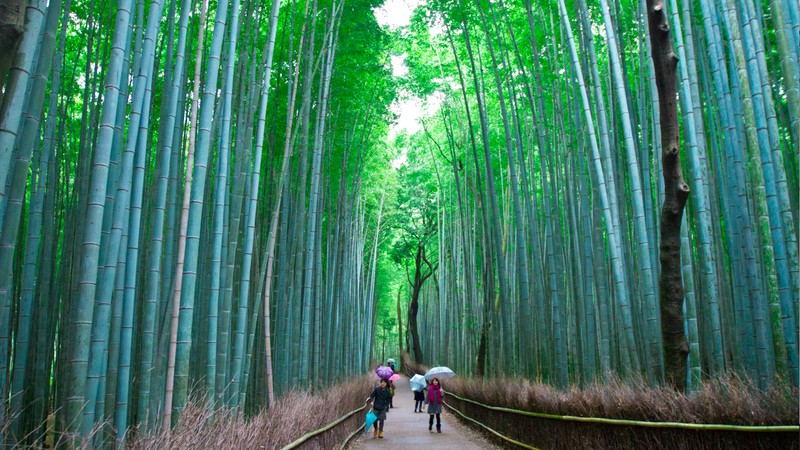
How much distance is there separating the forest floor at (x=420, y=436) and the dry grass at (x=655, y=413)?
2.91 feet

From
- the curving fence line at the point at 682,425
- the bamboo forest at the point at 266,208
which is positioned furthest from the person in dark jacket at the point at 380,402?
the curving fence line at the point at 682,425

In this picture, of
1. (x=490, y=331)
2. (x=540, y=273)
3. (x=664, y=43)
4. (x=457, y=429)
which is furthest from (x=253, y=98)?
(x=490, y=331)

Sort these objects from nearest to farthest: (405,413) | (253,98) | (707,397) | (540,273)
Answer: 1. (707,397)
2. (253,98)
3. (540,273)
4. (405,413)

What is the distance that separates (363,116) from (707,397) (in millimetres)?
6695

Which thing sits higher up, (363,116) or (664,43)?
(363,116)

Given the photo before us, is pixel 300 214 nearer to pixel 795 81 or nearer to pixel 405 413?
pixel 795 81

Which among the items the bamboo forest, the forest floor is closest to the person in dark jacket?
the forest floor

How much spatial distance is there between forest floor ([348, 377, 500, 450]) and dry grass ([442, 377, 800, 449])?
887mm

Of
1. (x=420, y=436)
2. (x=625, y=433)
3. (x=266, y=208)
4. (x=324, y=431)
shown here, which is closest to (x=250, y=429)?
(x=324, y=431)

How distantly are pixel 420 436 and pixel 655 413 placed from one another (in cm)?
451

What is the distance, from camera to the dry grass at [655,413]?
250 centimetres

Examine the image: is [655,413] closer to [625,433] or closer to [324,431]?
[625,433]

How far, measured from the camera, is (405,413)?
11.1 metres

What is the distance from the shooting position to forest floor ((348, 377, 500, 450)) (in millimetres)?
6523
